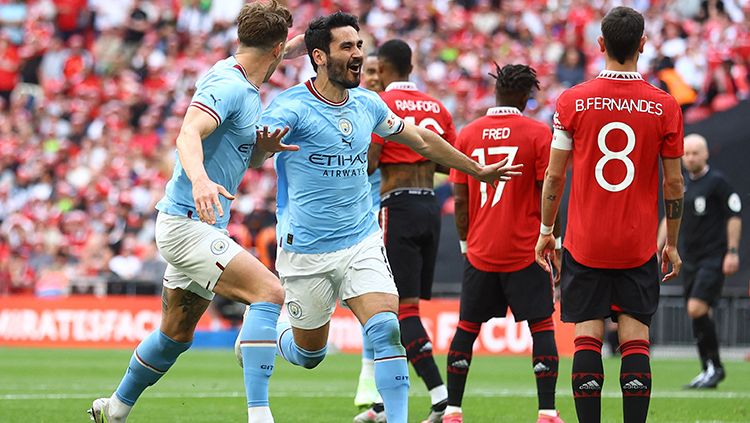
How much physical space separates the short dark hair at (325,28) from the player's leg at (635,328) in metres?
2.20

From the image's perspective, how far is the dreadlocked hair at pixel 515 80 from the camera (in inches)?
374

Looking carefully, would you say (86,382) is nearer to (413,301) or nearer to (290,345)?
(413,301)

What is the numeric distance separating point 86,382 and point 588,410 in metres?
7.68

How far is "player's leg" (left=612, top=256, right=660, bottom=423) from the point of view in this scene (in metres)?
7.46

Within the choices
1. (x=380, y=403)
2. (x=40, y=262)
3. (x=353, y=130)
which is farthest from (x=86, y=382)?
(x=40, y=262)

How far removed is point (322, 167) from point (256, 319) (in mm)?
1052

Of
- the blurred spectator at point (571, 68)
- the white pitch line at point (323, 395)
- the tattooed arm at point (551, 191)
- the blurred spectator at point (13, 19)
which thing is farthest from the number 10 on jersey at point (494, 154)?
the blurred spectator at point (13, 19)

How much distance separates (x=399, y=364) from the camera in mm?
7688

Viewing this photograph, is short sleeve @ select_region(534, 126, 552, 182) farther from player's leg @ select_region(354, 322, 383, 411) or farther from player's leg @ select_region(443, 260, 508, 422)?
player's leg @ select_region(354, 322, 383, 411)

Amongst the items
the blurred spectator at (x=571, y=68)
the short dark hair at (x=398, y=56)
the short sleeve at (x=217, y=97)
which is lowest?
the short sleeve at (x=217, y=97)

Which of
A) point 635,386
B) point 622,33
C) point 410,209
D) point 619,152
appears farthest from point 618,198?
point 410,209

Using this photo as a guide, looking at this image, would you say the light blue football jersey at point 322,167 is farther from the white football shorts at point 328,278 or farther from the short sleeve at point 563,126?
the short sleeve at point 563,126

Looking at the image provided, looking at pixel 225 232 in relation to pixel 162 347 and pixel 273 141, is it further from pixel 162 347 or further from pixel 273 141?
pixel 162 347

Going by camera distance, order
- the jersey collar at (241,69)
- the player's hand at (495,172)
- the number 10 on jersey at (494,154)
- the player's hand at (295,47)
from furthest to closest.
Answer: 1. the number 10 on jersey at (494,154)
2. the player's hand at (295,47)
3. the player's hand at (495,172)
4. the jersey collar at (241,69)
